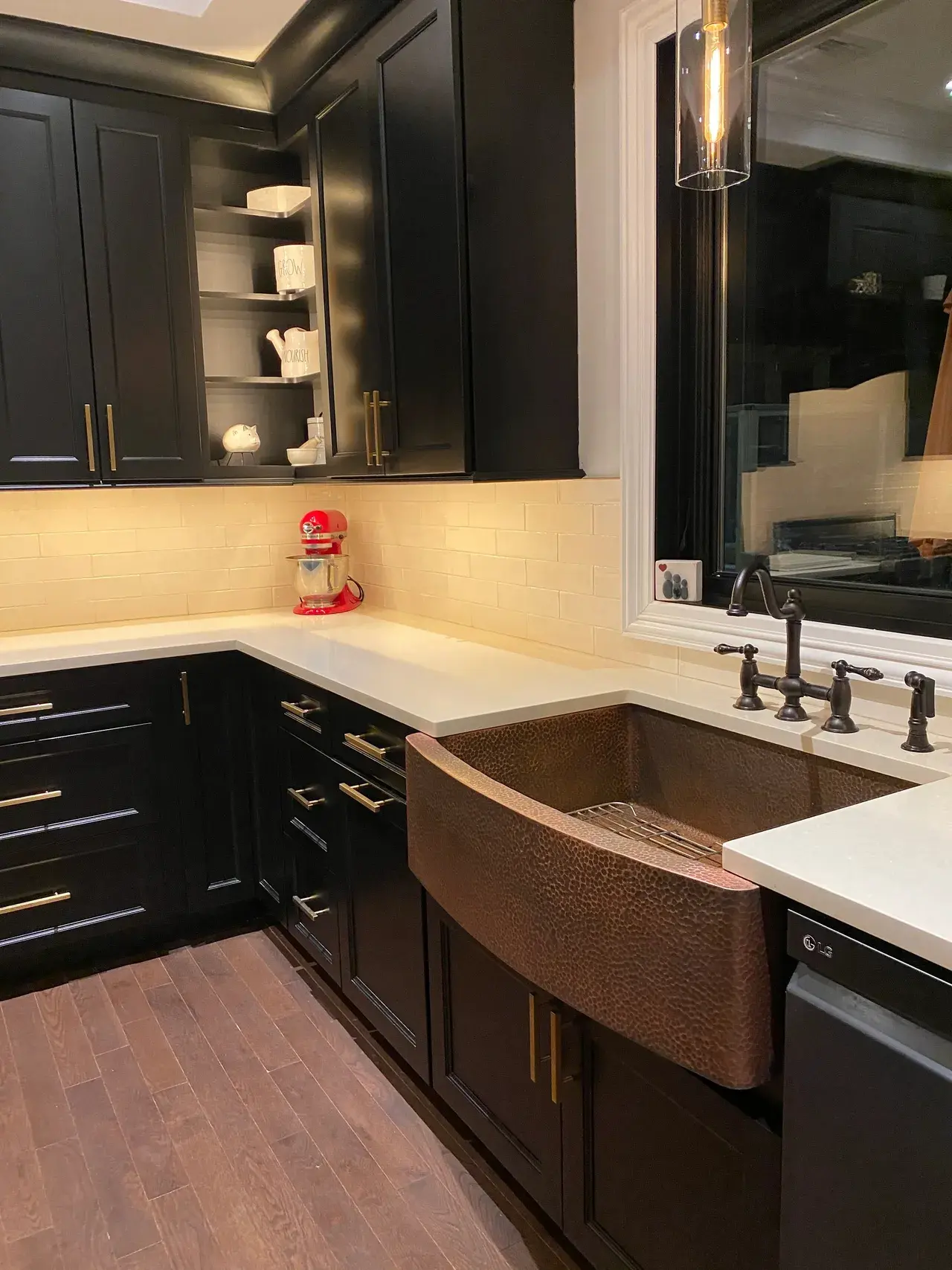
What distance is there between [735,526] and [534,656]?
605 mm

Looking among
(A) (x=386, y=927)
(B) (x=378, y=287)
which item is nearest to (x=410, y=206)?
(B) (x=378, y=287)

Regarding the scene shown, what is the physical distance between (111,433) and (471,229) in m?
1.35

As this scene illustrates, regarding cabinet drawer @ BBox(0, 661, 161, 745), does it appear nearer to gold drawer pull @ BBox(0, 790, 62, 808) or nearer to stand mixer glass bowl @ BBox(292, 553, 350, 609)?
gold drawer pull @ BBox(0, 790, 62, 808)

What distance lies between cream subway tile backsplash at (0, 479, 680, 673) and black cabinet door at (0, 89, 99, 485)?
0.81 feet

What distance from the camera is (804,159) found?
6.34 ft

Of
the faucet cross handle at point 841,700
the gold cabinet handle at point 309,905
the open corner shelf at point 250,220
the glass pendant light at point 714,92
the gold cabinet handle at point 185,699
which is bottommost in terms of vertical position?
the gold cabinet handle at point 309,905

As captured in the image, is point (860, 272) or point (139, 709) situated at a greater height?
point (860, 272)

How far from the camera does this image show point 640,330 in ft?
7.13

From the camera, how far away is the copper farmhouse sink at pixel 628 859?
111 cm

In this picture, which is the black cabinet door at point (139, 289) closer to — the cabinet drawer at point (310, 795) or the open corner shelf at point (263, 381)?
the open corner shelf at point (263, 381)

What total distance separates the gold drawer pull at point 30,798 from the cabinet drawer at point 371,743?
904 millimetres

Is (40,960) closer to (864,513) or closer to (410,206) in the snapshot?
(410,206)

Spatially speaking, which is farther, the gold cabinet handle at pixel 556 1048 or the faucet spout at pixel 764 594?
the faucet spout at pixel 764 594

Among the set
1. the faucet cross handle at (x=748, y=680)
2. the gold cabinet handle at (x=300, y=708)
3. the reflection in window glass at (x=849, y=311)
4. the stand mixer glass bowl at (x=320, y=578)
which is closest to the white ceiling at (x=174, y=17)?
the reflection in window glass at (x=849, y=311)
